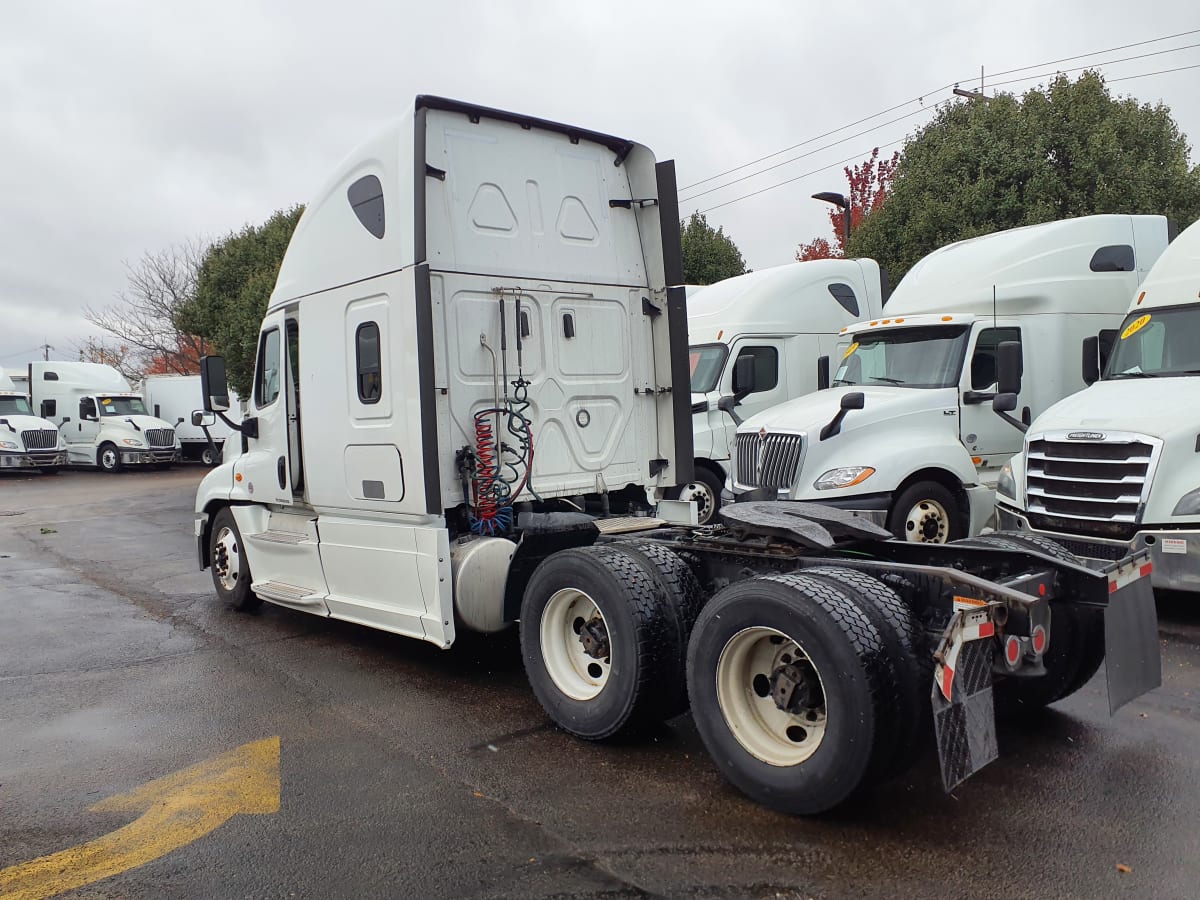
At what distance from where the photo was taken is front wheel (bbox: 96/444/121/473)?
27531mm

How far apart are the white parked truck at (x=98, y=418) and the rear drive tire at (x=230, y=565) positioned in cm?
2147

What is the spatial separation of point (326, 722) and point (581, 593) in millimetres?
1703

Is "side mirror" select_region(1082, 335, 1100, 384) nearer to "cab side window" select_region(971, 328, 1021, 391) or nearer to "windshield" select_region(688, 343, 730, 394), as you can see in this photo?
"cab side window" select_region(971, 328, 1021, 391)

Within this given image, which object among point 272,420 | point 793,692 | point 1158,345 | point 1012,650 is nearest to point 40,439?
point 272,420

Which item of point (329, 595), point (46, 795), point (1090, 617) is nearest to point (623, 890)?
point (1090, 617)

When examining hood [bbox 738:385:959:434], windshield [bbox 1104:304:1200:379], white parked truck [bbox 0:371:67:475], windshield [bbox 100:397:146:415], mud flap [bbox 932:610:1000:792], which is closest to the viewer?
mud flap [bbox 932:610:1000:792]

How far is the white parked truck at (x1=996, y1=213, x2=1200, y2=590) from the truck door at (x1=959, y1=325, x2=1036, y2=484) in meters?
1.28

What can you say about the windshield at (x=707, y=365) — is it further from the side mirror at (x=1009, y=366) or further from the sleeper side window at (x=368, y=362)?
the sleeper side window at (x=368, y=362)

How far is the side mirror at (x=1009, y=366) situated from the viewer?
28.8 ft

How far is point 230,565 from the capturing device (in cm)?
807

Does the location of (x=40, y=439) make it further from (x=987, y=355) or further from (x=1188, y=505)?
(x=1188, y=505)

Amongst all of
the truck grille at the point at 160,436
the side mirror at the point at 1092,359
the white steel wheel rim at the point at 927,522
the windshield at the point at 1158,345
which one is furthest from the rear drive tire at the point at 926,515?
the truck grille at the point at 160,436

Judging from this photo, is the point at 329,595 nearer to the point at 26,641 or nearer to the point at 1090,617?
the point at 26,641

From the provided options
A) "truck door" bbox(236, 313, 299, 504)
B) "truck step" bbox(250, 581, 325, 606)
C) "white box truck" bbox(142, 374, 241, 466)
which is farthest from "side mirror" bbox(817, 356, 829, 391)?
"white box truck" bbox(142, 374, 241, 466)
